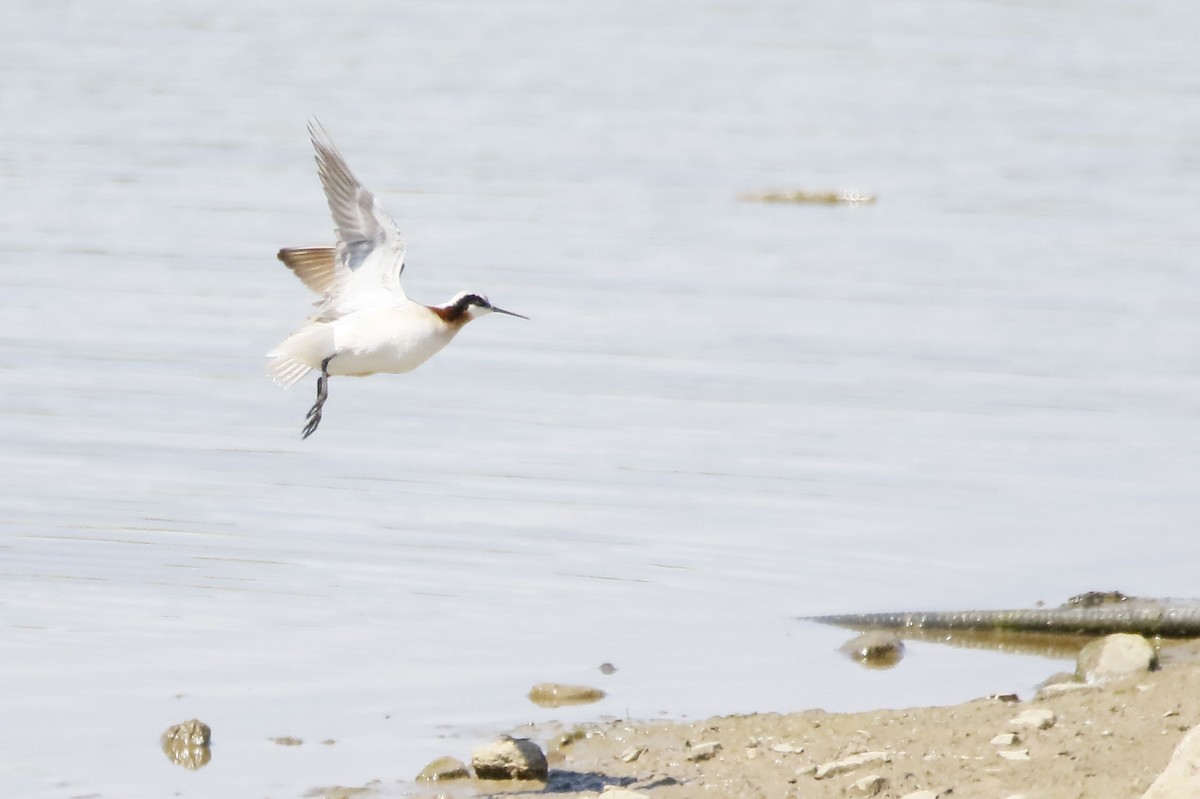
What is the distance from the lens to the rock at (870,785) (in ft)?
25.0

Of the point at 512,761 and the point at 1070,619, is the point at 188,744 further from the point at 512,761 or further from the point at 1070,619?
the point at 1070,619

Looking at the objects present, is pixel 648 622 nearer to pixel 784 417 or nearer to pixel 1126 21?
pixel 784 417

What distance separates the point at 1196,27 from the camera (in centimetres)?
3275

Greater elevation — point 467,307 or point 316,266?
point 316,266

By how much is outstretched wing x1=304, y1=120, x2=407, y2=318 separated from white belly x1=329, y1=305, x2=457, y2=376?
14 centimetres

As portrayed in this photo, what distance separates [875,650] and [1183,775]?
3233 mm

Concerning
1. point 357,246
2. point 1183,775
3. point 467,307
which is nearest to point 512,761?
point 1183,775

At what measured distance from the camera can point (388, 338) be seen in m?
10.2

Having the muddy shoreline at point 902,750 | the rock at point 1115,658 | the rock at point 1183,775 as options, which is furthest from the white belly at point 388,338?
the rock at point 1183,775

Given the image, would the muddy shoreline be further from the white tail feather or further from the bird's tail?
the white tail feather

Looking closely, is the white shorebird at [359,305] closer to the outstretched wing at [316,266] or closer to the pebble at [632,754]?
the outstretched wing at [316,266]

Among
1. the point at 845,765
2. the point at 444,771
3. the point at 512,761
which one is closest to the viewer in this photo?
the point at 845,765

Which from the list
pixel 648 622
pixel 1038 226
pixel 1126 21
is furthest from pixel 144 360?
pixel 1126 21

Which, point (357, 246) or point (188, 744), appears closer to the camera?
point (188, 744)
